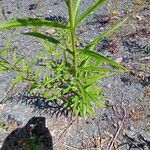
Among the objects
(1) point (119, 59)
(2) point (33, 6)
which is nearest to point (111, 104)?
(1) point (119, 59)

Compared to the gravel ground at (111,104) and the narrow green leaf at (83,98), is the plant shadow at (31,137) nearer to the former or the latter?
the gravel ground at (111,104)

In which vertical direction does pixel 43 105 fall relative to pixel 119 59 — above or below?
below

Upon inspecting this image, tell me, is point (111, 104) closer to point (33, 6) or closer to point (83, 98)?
point (83, 98)

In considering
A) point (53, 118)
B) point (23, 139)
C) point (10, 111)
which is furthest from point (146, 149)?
point (10, 111)

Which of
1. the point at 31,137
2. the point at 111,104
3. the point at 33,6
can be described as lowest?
the point at 31,137

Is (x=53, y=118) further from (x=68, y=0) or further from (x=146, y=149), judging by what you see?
(x=68, y=0)

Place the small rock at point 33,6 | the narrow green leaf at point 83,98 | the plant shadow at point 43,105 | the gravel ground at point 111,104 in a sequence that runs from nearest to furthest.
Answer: the narrow green leaf at point 83,98 < the gravel ground at point 111,104 < the plant shadow at point 43,105 < the small rock at point 33,6

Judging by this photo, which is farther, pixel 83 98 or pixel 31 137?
pixel 31 137

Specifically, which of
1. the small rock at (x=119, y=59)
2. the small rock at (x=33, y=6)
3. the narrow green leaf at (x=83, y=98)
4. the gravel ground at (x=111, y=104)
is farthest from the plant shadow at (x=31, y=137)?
the small rock at (x=33, y=6)
